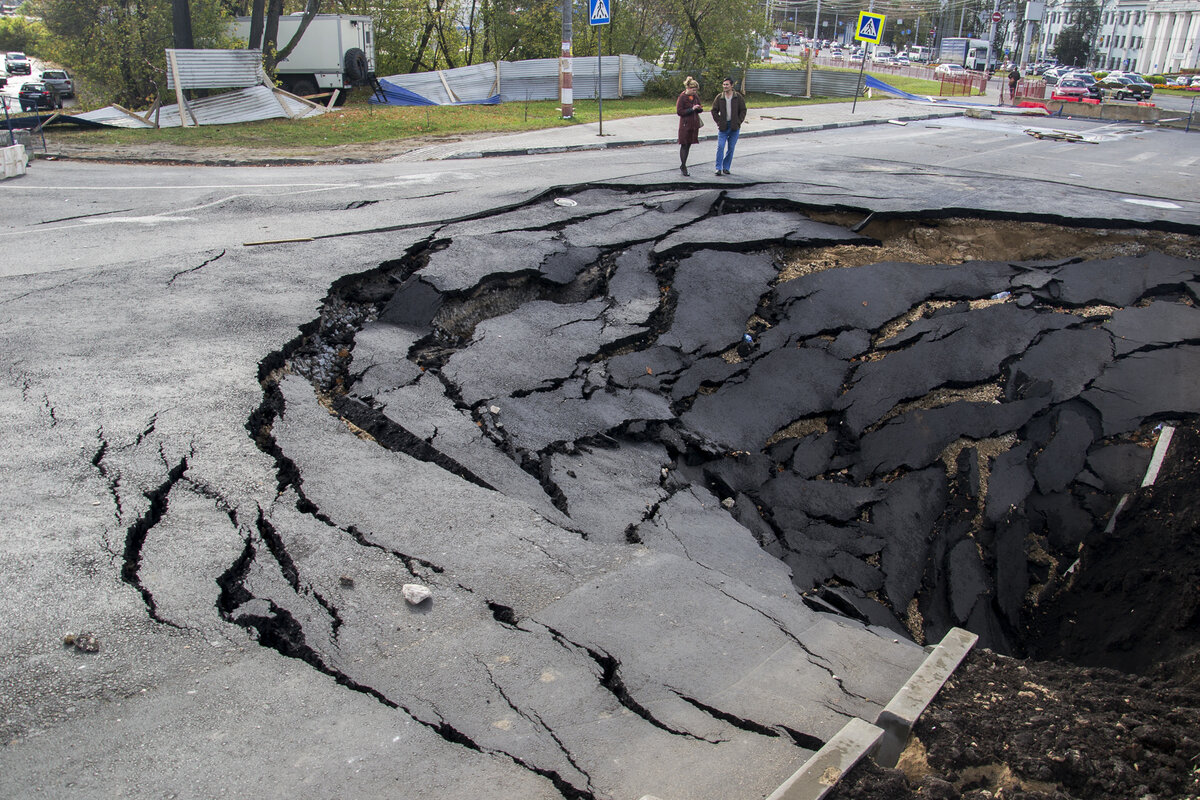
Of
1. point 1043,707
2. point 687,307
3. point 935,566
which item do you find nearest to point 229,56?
point 687,307

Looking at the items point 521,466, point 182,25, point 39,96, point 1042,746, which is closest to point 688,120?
point 521,466

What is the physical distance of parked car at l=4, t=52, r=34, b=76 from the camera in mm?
42344

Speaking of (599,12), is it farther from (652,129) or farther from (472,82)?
(472,82)

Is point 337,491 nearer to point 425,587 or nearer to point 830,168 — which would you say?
point 425,587

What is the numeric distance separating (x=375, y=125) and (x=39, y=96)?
20361 millimetres

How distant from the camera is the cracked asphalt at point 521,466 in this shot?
121 inches

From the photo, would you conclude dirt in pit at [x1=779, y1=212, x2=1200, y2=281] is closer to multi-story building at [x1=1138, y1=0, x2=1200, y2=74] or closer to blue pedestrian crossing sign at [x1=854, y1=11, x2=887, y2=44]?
blue pedestrian crossing sign at [x1=854, y1=11, x2=887, y2=44]

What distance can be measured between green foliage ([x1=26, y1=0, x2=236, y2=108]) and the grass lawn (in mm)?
4205

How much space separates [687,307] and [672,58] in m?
26.6

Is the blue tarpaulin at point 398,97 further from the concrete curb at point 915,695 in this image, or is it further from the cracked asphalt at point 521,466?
the concrete curb at point 915,695

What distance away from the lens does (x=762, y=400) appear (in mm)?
6902

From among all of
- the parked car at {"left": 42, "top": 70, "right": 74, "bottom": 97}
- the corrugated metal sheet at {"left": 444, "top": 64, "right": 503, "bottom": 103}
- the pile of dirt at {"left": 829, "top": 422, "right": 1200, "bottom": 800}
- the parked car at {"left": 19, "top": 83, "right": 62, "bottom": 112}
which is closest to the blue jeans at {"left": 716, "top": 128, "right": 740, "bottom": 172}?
the pile of dirt at {"left": 829, "top": 422, "right": 1200, "bottom": 800}

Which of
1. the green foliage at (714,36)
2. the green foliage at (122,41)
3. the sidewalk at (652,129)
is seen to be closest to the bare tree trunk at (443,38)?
the green foliage at (122,41)

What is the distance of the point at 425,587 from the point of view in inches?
151
